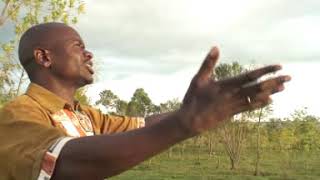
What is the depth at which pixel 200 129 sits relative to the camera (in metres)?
1.24

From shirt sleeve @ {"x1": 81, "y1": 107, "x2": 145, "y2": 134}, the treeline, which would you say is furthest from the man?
the treeline

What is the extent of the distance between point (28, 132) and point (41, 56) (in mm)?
450

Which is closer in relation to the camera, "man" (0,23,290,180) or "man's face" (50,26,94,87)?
"man" (0,23,290,180)

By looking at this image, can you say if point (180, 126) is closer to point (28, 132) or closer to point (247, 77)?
point (247, 77)

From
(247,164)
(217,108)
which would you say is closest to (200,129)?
(217,108)

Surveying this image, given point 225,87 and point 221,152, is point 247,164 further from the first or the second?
point 225,87

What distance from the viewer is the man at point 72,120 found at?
1219 mm

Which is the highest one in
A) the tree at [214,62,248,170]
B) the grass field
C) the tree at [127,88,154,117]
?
the tree at [127,88,154,117]

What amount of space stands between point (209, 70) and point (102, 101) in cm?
4934

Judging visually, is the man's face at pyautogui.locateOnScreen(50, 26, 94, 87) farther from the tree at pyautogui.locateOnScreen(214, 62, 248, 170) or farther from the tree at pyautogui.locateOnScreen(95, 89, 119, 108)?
the tree at pyautogui.locateOnScreen(95, 89, 119, 108)

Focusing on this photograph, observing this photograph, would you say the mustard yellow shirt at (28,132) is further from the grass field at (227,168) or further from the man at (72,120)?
the grass field at (227,168)

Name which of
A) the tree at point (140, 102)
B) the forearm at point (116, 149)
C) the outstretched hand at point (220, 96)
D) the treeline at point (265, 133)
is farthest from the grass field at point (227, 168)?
the outstretched hand at point (220, 96)

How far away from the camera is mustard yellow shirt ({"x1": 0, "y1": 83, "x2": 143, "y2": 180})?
1415mm

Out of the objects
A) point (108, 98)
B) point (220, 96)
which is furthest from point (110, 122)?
point (108, 98)
